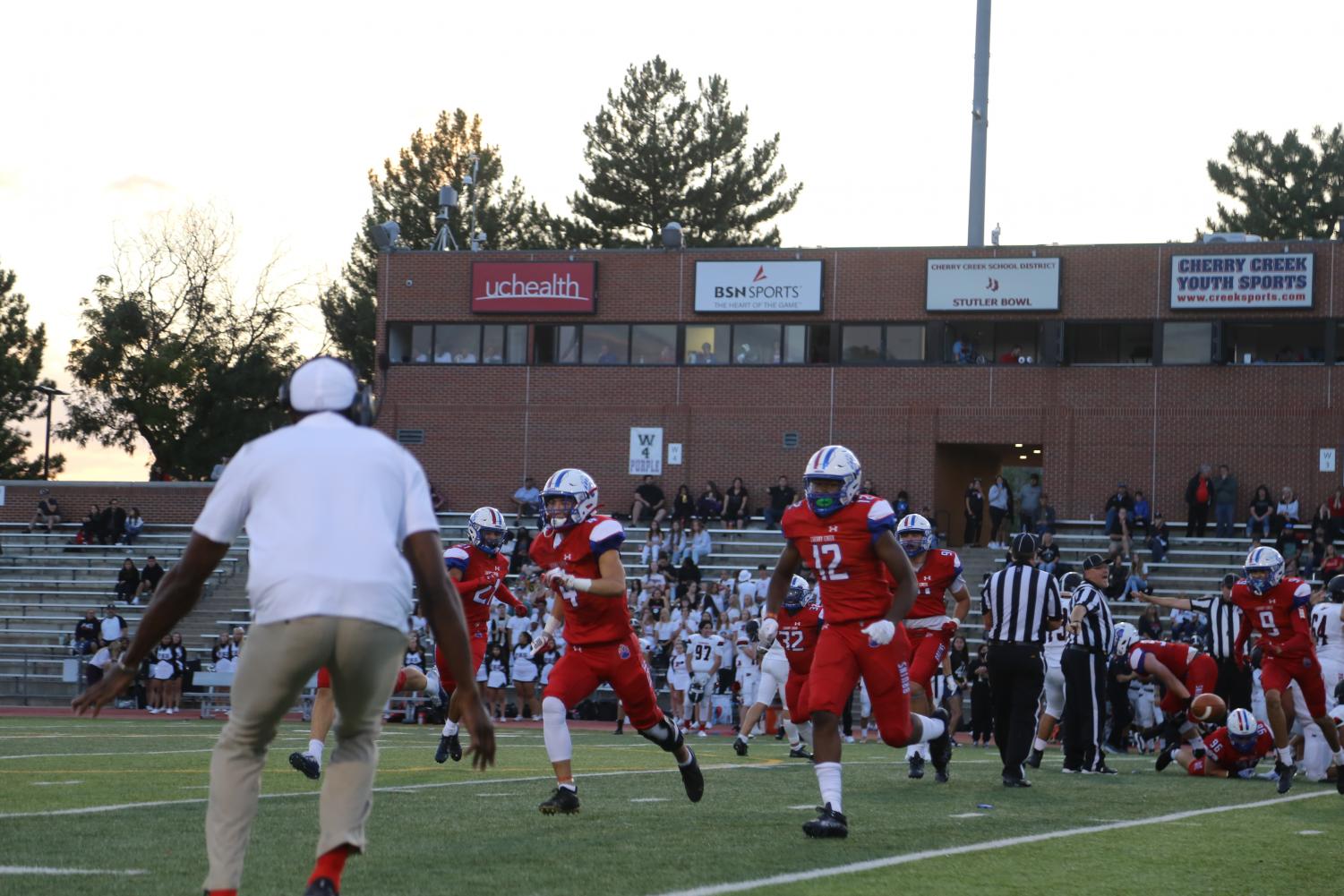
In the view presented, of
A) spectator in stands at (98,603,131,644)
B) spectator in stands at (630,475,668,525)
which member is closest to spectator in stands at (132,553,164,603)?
spectator in stands at (98,603,131,644)

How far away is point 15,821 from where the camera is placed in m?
8.80

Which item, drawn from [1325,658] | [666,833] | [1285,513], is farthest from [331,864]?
[1285,513]

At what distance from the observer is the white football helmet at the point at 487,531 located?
14.1 metres

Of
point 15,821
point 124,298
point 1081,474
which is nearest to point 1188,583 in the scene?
point 1081,474

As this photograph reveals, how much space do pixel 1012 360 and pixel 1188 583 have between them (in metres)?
7.54

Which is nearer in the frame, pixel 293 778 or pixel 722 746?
pixel 293 778

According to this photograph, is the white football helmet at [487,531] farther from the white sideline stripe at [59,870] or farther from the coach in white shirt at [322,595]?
the coach in white shirt at [322,595]

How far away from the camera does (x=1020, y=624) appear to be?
13016 millimetres

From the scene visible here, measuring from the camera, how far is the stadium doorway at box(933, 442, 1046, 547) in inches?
1455

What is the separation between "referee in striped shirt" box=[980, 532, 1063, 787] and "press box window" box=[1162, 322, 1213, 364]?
23472 millimetres

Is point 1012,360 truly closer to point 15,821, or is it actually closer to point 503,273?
point 503,273

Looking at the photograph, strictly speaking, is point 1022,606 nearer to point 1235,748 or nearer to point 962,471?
point 1235,748

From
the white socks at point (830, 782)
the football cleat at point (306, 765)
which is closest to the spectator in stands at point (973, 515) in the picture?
the football cleat at point (306, 765)

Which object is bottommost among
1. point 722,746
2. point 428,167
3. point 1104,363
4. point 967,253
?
point 722,746
